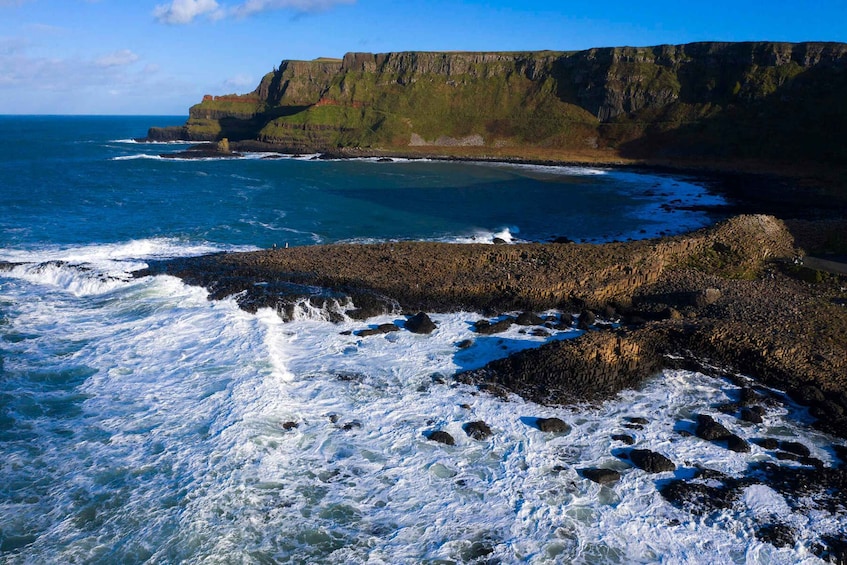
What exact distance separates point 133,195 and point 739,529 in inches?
2037

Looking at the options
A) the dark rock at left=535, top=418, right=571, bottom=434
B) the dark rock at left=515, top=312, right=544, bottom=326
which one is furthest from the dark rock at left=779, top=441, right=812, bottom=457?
the dark rock at left=515, top=312, right=544, bottom=326

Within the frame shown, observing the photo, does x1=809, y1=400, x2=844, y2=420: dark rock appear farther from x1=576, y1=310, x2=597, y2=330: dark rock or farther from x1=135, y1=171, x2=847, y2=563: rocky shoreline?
x1=576, y1=310, x2=597, y2=330: dark rock

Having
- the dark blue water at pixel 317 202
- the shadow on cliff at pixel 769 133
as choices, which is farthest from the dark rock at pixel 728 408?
the shadow on cliff at pixel 769 133

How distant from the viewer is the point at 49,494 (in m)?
12.5

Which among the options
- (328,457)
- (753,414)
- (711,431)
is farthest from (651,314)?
(328,457)

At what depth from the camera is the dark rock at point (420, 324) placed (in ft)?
68.0

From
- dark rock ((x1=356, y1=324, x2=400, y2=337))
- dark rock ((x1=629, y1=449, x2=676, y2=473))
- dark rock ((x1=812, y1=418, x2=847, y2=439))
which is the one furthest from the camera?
dark rock ((x1=356, y1=324, x2=400, y2=337))

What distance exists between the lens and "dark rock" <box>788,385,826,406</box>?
1608cm

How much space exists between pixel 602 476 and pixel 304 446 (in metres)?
7.15

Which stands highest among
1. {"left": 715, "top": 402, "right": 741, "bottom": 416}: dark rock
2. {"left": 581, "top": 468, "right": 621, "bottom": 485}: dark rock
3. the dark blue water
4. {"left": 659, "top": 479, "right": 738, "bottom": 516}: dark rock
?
the dark blue water

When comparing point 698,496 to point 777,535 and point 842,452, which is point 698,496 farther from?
point 842,452

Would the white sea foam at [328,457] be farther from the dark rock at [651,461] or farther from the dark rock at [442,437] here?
the dark rock at [651,461]

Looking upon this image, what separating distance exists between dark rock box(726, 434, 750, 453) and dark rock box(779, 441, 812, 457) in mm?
895

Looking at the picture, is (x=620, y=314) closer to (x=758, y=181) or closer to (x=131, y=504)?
(x=131, y=504)
